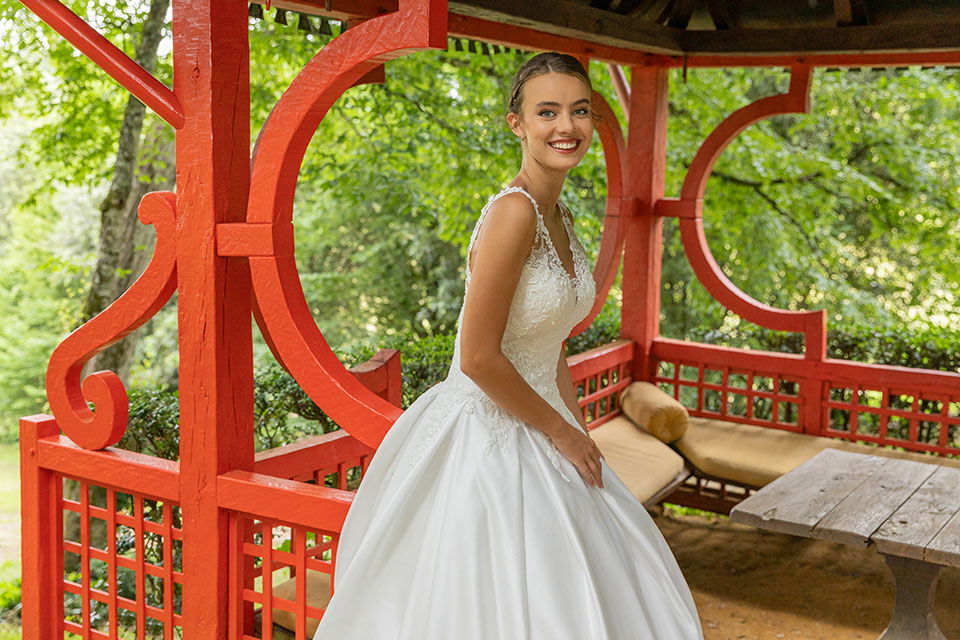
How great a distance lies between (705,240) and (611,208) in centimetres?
63

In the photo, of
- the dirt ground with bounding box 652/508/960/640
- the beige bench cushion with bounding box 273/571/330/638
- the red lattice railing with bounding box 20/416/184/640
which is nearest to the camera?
the red lattice railing with bounding box 20/416/184/640

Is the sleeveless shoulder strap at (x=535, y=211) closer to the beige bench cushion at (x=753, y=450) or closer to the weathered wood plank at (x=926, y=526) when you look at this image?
the weathered wood plank at (x=926, y=526)

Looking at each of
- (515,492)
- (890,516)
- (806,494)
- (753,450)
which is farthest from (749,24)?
(515,492)

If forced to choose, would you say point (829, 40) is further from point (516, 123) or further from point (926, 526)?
point (516, 123)

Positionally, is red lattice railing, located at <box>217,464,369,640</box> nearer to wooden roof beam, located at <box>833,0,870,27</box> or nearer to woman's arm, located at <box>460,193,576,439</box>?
woman's arm, located at <box>460,193,576,439</box>

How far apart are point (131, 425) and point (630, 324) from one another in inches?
127

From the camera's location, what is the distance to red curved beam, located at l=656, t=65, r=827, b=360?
236 inches

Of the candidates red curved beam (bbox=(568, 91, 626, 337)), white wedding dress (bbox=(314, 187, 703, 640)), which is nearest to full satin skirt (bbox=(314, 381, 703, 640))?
white wedding dress (bbox=(314, 187, 703, 640))

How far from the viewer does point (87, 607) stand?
321cm

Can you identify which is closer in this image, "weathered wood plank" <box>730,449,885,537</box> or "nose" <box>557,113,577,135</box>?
"nose" <box>557,113,577,135</box>

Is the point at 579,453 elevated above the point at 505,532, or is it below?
above

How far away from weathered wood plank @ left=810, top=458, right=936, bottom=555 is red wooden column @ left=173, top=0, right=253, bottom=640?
222 cm

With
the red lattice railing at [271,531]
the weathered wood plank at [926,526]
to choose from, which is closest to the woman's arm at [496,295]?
the red lattice railing at [271,531]

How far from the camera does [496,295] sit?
236cm
